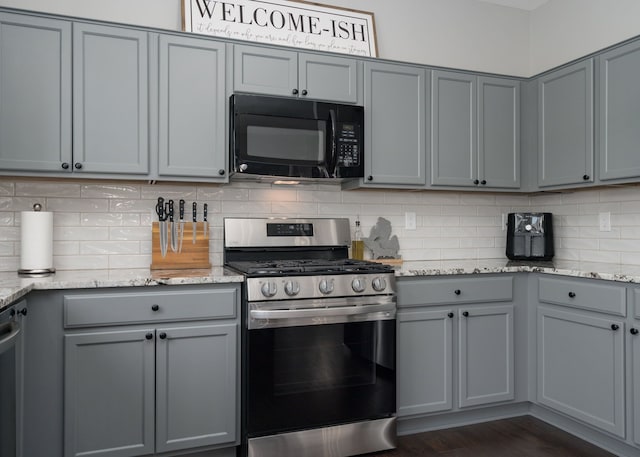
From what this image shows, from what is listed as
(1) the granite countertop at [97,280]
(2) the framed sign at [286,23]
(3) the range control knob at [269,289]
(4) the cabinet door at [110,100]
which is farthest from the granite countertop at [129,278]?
(2) the framed sign at [286,23]

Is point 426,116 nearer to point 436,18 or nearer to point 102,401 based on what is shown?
point 436,18

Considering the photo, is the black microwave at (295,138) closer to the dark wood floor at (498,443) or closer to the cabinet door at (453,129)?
the cabinet door at (453,129)

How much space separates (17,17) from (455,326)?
2.69 meters

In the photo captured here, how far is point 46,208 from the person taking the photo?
2.66 meters

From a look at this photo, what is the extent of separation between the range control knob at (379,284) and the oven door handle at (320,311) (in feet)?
0.28

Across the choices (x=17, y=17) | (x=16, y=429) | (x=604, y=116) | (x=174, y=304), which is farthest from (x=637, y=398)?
(x=17, y=17)

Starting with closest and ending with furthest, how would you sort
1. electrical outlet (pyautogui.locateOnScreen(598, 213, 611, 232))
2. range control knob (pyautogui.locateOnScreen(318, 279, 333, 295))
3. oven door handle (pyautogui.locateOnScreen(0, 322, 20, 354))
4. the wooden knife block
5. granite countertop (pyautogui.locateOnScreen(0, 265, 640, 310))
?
1. oven door handle (pyautogui.locateOnScreen(0, 322, 20, 354))
2. granite countertop (pyautogui.locateOnScreen(0, 265, 640, 310))
3. range control knob (pyautogui.locateOnScreen(318, 279, 333, 295))
4. the wooden knife block
5. electrical outlet (pyautogui.locateOnScreen(598, 213, 611, 232))

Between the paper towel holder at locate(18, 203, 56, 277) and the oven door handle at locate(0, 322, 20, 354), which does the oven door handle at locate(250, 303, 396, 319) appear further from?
the paper towel holder at locate(18, 203, 56, 277)

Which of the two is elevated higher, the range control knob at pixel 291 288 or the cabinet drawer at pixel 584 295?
the range control knob at pixel 291 288

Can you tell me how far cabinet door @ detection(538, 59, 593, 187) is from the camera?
291 centimetres

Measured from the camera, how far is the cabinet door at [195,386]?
227cm

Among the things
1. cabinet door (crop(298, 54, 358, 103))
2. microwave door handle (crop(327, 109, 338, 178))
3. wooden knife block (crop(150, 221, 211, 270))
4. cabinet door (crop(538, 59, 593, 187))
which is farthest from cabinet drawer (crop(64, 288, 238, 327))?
cabinet door (crop(538, 59, 593, 187))

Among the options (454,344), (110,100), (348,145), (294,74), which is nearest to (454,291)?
(454,344)

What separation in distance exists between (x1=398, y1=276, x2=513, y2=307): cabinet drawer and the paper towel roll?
1.80 m
